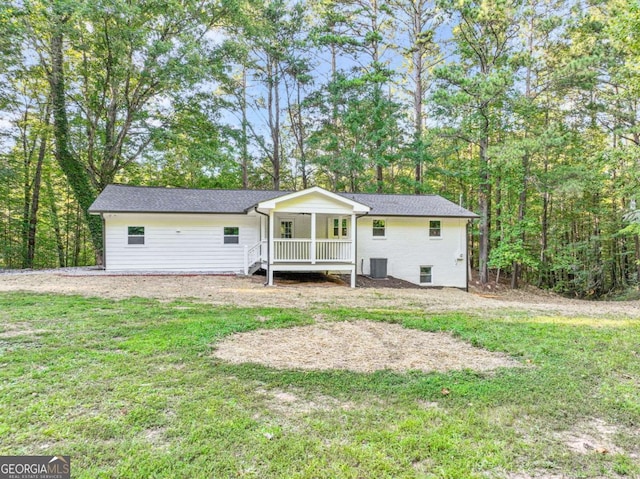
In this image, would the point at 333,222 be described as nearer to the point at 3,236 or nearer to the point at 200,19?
the point at 200,19

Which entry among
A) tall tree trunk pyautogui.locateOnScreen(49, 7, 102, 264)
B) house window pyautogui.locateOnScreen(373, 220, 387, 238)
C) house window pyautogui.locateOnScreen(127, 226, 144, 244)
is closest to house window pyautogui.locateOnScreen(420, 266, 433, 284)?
house window pyautogui.locateOnScreen(373, 220, 387, 238)

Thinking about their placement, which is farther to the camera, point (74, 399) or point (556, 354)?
point (556, 354)

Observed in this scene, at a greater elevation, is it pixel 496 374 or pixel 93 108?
pixel 93 108

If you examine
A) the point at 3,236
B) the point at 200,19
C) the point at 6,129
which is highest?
the point at 200,19

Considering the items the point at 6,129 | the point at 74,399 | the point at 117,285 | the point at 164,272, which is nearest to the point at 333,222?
the point at 164,272

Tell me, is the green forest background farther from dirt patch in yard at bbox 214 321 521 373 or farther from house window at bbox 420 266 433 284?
dirt patch in yard at bbox 214 321 521 373

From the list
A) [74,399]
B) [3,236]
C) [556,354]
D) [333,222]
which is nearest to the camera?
[74,399]

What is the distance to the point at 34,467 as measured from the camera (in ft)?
7.39

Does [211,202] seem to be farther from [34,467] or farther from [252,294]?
[34,467]

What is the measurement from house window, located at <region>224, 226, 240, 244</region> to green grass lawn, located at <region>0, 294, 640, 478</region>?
31.0 feet

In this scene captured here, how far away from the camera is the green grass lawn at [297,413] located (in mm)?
2287

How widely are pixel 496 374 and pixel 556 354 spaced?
1373 mm

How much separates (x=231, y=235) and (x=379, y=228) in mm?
6429

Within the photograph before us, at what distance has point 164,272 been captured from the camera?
13664 millimetres
